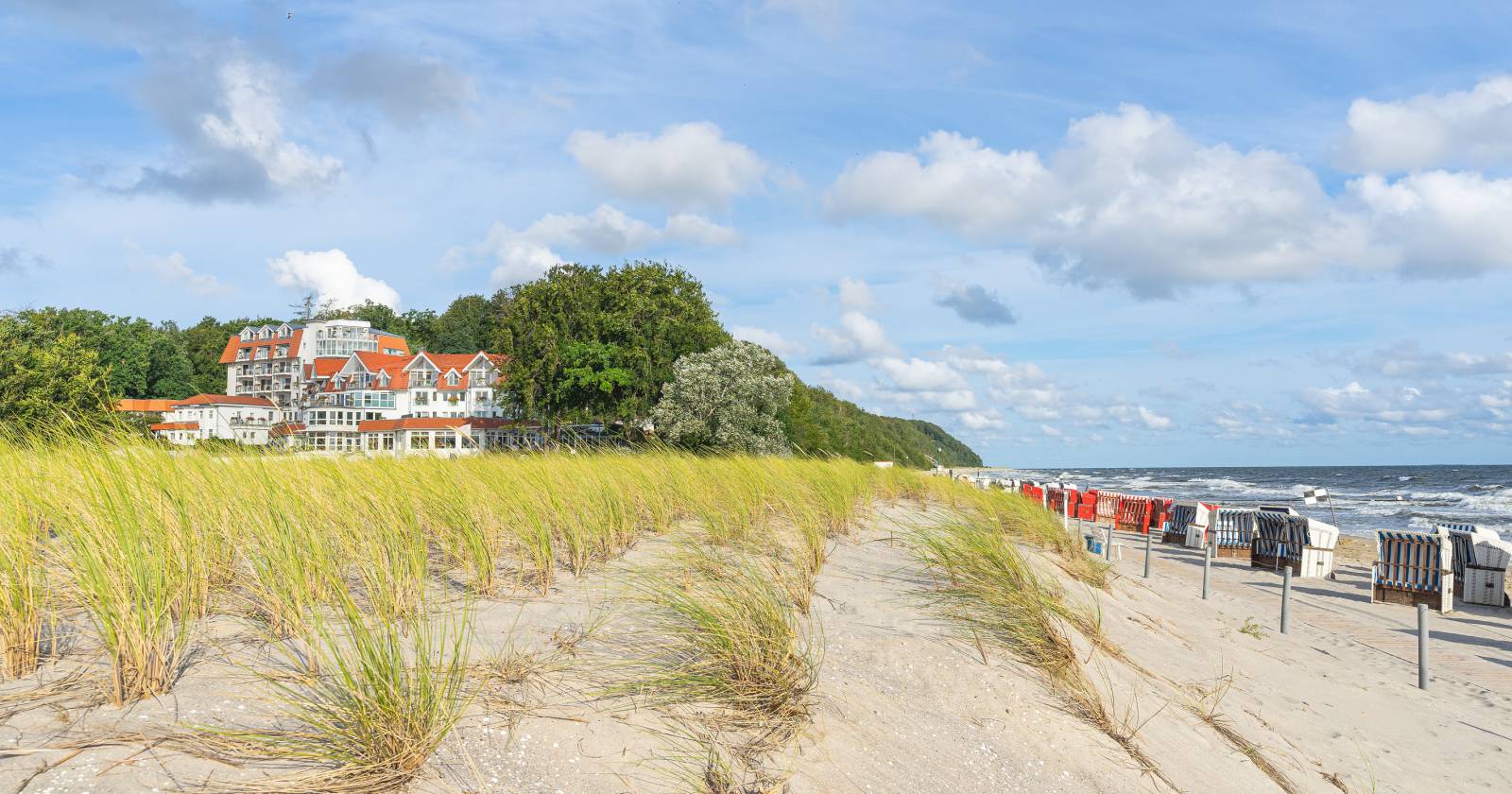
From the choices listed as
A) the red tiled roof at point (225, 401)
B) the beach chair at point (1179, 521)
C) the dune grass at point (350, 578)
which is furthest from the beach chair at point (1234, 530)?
the red tiled roof at point (225, 401)

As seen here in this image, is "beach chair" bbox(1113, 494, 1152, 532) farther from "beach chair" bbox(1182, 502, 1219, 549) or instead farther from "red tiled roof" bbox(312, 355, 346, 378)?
"red tiled roof" bbox(312, 355, 346, 378)

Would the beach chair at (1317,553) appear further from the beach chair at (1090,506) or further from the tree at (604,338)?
the tree at (604,338)

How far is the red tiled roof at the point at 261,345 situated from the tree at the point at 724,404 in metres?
→ 64.4

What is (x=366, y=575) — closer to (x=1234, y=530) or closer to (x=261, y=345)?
(x=1234, y=530)

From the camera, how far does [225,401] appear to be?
7312 cm

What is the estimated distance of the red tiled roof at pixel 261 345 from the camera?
84.9m

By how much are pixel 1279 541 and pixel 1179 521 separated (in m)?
6.43

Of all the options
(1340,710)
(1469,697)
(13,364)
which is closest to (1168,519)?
(1469,697)

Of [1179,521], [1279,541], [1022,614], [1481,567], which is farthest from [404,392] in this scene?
[1022,614]

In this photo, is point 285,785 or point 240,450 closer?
point 285,785

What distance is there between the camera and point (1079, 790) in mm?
3877

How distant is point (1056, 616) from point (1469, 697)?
5353mm

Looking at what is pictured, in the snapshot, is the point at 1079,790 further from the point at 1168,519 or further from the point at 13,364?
the point at 13,364

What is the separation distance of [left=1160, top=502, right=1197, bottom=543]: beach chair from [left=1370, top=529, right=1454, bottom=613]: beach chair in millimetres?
9359
